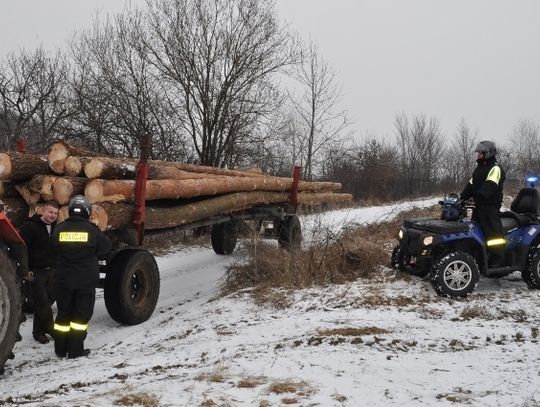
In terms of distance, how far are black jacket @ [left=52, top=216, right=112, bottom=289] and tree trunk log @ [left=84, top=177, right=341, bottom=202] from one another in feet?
2.18

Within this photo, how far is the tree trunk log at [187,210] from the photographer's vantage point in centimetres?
595

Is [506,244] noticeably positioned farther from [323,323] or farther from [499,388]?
[499,388]

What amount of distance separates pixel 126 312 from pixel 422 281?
155 inches

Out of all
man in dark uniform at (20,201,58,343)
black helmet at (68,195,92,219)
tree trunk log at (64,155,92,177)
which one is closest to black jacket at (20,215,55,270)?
man in dark uniform at (20,201,58,343)

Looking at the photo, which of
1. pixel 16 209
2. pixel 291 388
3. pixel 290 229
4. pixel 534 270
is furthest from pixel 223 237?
pixel 291 388

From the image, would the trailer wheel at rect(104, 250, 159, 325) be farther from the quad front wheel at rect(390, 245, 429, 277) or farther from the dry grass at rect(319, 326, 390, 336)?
the quad front wheel at rect(390, 245, 429, 277)

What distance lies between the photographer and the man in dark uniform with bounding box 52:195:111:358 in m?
5.12

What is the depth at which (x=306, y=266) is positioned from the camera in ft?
23.7

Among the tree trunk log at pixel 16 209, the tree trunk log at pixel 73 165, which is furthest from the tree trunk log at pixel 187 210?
the tree trunk log at pixel 16 209

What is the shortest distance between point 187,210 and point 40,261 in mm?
2255

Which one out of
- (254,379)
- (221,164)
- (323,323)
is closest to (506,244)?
(323,323)

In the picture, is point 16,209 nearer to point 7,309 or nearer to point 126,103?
point 7,309

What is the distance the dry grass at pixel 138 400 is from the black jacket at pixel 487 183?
508cm

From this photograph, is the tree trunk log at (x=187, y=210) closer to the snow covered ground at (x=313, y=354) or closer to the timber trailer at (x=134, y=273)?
the timber trailer at (x=134, y=273)
